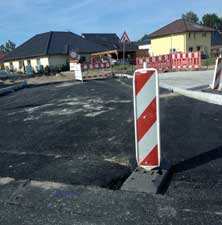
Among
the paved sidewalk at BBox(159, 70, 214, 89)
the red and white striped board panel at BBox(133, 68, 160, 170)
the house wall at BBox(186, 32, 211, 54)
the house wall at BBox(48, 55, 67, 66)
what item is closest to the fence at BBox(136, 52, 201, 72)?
the paved sidewalk at BBox(159, 70, 214, 89)

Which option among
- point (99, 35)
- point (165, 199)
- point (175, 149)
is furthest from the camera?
point (99, 35)

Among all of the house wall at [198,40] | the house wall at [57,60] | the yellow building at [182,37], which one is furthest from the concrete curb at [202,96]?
the house wall at [198,40]

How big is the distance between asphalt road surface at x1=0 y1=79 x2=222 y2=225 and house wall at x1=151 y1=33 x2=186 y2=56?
5005cm

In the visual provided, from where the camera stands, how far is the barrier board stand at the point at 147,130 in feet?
10.5

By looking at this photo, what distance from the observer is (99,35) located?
2589 inches

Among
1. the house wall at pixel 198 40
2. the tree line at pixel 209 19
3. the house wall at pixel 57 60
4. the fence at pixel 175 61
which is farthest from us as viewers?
the tree line at pixel 209 19

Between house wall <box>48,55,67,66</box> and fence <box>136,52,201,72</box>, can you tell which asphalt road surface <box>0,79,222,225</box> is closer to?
fence <box>136,52,201,72</box>

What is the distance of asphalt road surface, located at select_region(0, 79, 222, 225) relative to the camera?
255cm

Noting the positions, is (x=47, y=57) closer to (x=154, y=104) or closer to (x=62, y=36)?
(x=62, y=36)

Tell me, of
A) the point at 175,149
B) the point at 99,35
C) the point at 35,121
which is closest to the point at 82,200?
the point at 175,149

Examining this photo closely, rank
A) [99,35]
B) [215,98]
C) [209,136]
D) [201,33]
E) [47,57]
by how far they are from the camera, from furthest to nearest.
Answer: [99,35] < [201,33] < [47,57] < [215,98] < [209,136]

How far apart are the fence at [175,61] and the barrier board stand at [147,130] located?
717 inches

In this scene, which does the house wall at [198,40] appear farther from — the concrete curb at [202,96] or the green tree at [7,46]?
the green tree at [7,46]

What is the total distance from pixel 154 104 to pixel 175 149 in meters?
1.19
